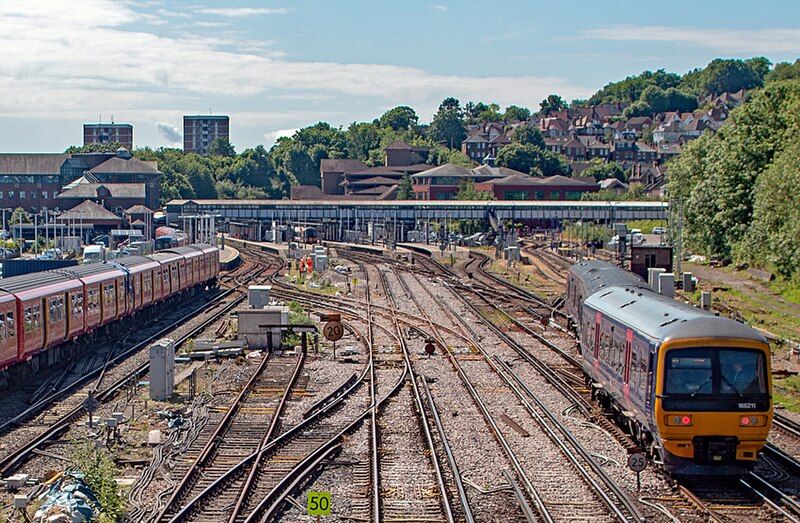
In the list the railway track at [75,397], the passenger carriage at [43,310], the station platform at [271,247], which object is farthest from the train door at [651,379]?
the station platform at [271,247]

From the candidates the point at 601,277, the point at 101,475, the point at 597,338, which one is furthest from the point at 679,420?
the point at 601,277

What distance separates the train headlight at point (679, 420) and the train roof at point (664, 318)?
1.12 metres

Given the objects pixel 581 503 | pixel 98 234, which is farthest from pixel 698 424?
pixel 98 234

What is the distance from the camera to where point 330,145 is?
7697 inches

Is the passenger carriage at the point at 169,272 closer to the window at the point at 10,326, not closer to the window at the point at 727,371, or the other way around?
the window at the point at 10,326

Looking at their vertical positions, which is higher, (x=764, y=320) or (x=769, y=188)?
(x=769, y=188)

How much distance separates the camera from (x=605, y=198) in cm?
12812

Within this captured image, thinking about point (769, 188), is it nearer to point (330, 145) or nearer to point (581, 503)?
point (581, 503)

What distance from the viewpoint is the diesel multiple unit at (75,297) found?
2511 centimetres

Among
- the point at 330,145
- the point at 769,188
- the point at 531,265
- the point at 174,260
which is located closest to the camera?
the point at 174,260

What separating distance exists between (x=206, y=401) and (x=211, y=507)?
27.8ft

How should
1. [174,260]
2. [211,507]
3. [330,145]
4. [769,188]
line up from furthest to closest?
[330,145]
[769,188]
[174,260]
[211,507]

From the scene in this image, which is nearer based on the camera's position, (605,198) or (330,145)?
(605,198)

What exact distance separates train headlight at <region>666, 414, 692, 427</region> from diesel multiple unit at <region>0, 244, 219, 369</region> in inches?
577
